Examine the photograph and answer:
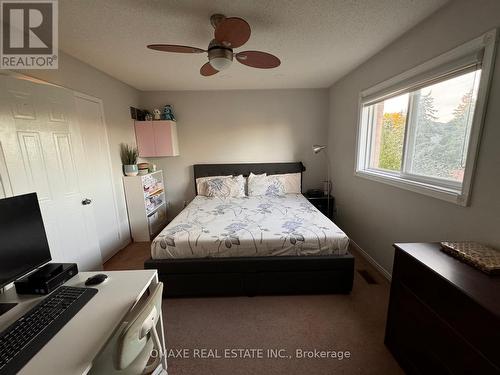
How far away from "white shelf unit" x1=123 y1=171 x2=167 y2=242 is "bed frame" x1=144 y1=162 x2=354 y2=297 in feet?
4.74

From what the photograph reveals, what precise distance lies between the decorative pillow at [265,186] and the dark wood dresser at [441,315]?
220 centimetres

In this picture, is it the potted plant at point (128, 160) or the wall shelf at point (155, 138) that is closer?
the potted plant at point (128, 160)

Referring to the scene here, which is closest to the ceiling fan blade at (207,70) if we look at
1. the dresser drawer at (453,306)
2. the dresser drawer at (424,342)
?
the dresser drawer at (453,306)

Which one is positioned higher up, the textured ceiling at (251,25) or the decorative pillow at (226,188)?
the textured ceiling at (251,25)

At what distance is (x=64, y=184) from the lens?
1.96 meters

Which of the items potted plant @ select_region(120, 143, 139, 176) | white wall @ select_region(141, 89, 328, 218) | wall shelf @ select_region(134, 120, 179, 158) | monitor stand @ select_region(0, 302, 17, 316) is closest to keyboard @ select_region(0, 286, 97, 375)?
monitor stand @ select_region(0, 302, 17, 316)

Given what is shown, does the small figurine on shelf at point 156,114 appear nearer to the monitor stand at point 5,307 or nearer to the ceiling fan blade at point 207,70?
the ceiling fan blade at point 207,70

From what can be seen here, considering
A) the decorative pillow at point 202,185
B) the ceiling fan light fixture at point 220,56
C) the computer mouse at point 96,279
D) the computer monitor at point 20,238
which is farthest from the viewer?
the decorative pillow at point 202,185

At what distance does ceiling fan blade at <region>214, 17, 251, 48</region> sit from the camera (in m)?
1.29

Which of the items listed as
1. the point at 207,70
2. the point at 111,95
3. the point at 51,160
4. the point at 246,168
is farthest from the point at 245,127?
the point at 51,160

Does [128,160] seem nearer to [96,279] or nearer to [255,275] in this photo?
[96,279]

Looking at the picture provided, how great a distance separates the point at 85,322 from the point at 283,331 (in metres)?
1.33

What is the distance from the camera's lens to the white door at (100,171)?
2404 mm

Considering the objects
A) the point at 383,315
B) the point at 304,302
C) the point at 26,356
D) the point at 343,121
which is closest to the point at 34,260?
the point at 26,356
